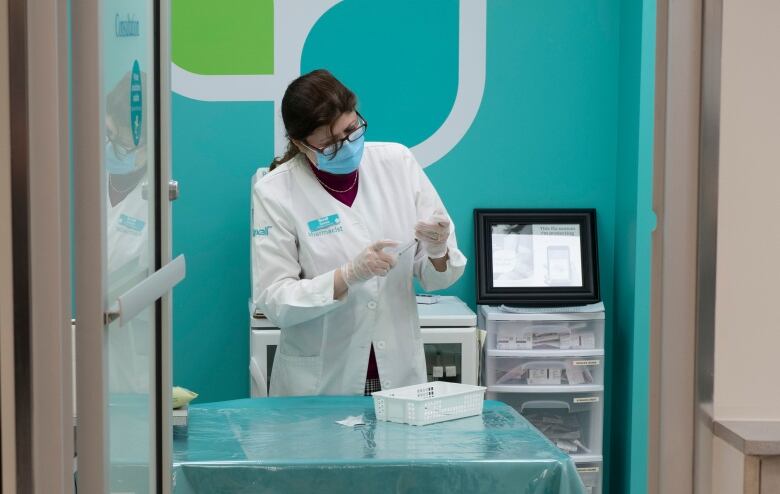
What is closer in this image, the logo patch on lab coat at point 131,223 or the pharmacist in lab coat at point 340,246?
the logo patch on lab coat at point 131,223

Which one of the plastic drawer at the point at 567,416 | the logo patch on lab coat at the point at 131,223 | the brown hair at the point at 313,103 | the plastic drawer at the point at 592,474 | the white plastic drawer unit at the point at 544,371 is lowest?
the plastic drawer at the point at 592,474

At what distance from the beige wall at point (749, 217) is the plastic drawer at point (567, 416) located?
8.14 ft

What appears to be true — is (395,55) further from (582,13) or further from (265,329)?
(265,329)

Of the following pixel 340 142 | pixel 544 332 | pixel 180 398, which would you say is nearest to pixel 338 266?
pixel 340 142

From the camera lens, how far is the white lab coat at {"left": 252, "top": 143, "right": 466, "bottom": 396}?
110 inches

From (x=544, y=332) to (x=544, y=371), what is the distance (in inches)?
6.0

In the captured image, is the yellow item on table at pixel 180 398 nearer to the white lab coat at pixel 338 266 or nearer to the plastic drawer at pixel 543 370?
the white lab coat at pixel 338 266

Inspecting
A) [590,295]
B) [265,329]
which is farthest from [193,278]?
[590,295]

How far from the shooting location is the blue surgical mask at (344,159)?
274cm

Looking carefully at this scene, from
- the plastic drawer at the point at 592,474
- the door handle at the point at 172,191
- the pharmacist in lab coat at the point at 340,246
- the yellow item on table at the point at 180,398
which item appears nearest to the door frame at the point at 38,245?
the door handle at the point at 172,191

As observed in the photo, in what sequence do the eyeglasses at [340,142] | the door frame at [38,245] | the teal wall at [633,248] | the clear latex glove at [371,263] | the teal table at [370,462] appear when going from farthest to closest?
the teal wall at [633,248] < the eyeglasses at [340,142] < the clear latex glove at [371,263] < the teal table at [370,462] < the door frame at [38,245]

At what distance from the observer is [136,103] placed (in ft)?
5.51

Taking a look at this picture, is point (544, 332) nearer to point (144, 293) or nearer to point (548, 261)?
point (548, 261)

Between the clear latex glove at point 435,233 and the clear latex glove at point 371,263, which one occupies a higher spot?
the clear latex glove at point 435,233
